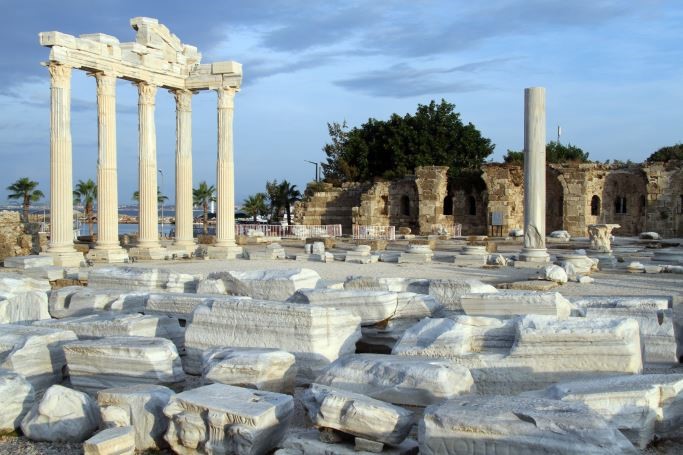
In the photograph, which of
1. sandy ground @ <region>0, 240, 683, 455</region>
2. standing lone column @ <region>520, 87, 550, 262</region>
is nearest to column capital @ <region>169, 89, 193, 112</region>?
sandy ground @ <region>0, 240, 683, 455</region>

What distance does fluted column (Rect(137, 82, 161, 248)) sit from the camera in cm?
2028

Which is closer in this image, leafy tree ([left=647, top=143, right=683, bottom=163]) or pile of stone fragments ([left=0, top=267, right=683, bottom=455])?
pile of stone fragments ([left=0, top=267, right=683, bottom=455])

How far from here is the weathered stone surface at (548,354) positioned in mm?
5645

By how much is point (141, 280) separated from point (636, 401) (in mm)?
8265

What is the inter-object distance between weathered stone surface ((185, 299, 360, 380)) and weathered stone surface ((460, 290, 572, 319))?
149cm

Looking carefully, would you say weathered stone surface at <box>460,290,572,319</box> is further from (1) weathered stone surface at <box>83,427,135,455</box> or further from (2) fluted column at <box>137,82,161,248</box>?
(2) fluted column at <box>137,82,161,248</box>

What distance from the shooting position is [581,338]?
18.7 feet

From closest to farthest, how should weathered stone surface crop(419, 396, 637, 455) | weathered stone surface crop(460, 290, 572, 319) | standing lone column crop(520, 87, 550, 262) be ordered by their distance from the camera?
1. weathered stone surface crop(419, 396, 637, 455)
2. weathered stone surface crop(460, 290, 572, 319)
3. standing lone column crop(520, 87, 550, 262)

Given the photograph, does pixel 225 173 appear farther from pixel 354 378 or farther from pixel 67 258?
pixel 354 378

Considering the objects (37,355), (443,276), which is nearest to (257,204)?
(443,276)

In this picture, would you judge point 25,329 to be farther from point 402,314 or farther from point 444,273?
point 444,273

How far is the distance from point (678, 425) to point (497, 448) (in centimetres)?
179

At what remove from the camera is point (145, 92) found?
2014 centimetres

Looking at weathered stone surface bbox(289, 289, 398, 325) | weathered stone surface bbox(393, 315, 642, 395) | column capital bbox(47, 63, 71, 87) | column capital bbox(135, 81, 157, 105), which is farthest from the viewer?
column capital bbox(135, 81, 157, 105)
